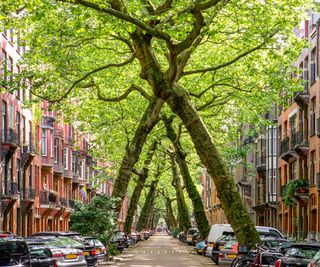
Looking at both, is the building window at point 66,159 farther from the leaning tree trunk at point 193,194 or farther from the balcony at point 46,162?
the leaning tree trunk at point 193,194

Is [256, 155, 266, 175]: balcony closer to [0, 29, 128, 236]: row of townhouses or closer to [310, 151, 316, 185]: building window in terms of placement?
[0, 29, 128, 236]: row of townhouses

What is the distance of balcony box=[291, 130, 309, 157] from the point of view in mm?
49156

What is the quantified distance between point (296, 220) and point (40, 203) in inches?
834

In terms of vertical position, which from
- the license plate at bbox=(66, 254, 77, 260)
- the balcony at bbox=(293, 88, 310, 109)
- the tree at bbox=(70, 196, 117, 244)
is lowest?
the license plate at bbox=(66, 254, 77, 260)

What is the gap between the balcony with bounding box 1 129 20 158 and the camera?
47.5m

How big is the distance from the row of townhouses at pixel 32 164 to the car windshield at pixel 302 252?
50.8 ft

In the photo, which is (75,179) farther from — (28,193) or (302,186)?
(302,186)

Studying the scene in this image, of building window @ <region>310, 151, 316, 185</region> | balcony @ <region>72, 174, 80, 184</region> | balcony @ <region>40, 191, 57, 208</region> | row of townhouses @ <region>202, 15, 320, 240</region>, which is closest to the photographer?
row of townhouses @ <region>202, 15, 320, 240</region>

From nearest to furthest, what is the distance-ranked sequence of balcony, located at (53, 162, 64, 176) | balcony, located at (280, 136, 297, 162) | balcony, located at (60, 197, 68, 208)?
balcony, located at (280, 136, 297, 162) < balcony, located at (53, 162, 64, 176) < balcony, located at (60, 197, 68, 208)

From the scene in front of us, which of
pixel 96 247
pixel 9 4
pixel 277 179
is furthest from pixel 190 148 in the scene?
pixel 9 4

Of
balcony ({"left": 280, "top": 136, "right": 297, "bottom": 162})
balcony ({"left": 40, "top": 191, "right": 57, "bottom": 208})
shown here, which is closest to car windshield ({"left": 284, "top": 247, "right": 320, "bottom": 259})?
balcony ({"left": 280, "top": 136, "right": 297, "bottom": 162})

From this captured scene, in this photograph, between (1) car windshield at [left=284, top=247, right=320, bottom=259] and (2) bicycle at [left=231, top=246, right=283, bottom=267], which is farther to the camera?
(2) bicycle at [left=231, top=246, right=283, bottom=267]

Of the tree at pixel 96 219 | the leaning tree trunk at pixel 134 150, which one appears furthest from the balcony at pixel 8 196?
the tree at pixel 96 219

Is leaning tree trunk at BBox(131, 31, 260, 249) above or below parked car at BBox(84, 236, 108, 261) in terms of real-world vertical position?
above
